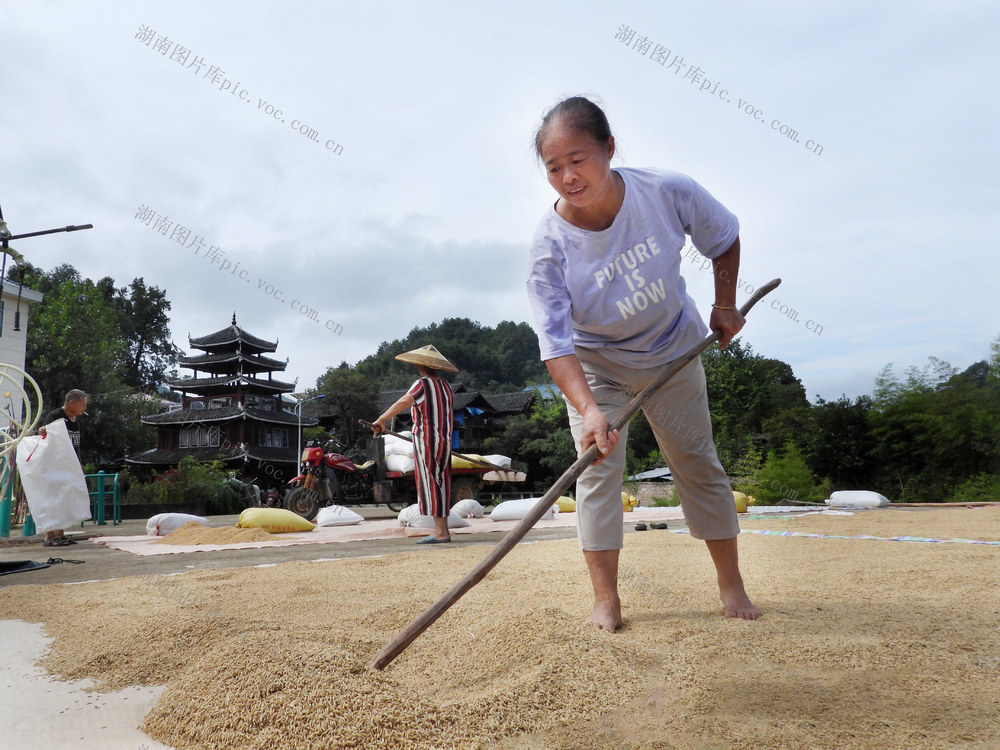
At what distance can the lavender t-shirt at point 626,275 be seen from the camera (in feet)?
6.03

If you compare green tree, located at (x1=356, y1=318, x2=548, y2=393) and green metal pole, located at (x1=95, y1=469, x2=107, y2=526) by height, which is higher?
green tree, located at (x1=356, y1=318, x2=548, y2=393)

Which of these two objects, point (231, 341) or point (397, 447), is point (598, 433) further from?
point (231, 341)

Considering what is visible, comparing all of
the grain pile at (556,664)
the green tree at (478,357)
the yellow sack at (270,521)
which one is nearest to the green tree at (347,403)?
the green tree at (478,357)

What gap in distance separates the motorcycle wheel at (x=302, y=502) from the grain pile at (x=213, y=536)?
3.28 meters

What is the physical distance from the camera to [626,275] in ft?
6.10

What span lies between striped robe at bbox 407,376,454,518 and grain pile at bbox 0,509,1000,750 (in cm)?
238

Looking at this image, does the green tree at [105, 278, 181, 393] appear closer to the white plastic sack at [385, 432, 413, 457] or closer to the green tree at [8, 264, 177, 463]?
the green tree at [8, 264, 177, 463]

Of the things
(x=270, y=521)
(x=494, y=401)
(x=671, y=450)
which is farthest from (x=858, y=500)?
(x=494, y=401)

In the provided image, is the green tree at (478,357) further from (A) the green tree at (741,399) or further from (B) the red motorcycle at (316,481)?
(B) the red motorcycle at (316,481)

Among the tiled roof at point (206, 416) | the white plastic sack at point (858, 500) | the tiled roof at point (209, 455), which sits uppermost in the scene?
the tiled roof at point (206, 416)

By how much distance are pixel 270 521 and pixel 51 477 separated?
187 cm

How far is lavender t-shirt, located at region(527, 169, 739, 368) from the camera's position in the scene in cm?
184

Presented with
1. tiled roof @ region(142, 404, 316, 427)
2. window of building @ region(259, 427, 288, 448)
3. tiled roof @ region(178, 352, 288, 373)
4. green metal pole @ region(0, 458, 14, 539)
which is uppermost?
tiled roof @ region(178, 352, 288, 373)

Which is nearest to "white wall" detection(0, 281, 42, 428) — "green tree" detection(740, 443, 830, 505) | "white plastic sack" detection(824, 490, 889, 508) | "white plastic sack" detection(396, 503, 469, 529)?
"white plastic sack" detection(396, 503, 469, 529)
